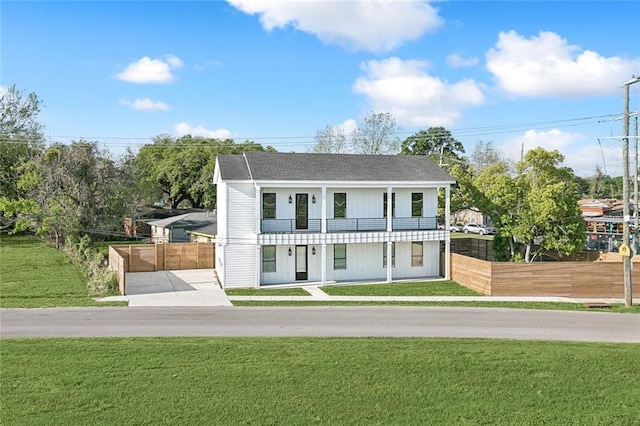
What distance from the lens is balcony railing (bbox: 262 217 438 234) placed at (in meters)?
28.1

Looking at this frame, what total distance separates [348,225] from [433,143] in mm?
46076

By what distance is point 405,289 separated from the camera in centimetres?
2639

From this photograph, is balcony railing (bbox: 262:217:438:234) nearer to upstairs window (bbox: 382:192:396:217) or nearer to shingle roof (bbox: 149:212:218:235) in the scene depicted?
upstairs window (bbox: 382:192:396:217)

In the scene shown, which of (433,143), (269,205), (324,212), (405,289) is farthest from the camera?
(433,143)

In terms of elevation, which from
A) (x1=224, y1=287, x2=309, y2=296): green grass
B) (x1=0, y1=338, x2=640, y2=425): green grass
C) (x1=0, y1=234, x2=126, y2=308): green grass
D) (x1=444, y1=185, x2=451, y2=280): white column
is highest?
(x1=444, y1=185, x2=451, y2=280): white column

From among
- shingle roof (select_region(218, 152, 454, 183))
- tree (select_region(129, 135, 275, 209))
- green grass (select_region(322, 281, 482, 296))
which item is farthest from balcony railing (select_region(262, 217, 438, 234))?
tree (select_region(129, 135, 275, 209))

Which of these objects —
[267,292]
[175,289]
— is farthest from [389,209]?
[175,289]

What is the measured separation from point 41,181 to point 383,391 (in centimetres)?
3400

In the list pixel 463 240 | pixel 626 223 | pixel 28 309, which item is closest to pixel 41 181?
pixel 28 309

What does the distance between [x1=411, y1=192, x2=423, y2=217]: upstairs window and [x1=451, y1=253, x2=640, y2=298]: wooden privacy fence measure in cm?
571

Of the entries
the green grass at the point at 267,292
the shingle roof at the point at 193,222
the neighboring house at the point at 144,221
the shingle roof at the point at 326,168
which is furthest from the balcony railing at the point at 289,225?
the neighboring house at the point at 144,221

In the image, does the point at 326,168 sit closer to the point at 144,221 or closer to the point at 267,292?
the point at 267,292

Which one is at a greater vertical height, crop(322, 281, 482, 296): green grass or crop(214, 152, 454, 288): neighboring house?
crop(214, 152, 454, 288): neighboring house

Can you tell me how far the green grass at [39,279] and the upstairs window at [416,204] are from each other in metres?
16.2
